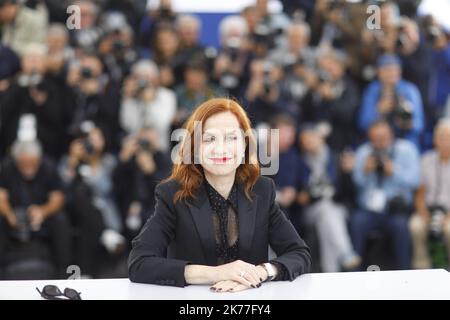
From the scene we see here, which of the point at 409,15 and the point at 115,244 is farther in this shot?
the point at 409,15

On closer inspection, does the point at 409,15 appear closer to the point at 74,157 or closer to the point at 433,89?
the point at 433,89

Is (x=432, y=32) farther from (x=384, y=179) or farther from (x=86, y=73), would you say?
(x=86, y=73)

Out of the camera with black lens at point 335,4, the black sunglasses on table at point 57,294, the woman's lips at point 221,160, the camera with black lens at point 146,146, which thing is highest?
the camera with black lens at point 335,4

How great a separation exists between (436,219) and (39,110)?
284 centimetres

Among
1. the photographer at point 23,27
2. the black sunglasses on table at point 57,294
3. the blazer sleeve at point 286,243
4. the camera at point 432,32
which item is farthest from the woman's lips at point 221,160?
the camera at point 432,32

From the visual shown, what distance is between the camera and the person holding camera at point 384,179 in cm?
506

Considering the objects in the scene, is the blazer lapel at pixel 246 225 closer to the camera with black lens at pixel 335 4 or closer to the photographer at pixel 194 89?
the photographer at pixel 194 89

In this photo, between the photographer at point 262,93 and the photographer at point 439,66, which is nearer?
the photographer at point 262,93

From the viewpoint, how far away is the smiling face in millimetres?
2074

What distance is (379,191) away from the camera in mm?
5090

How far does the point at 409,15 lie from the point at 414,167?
113cm

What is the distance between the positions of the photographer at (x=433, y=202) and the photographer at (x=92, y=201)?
2.03 m
